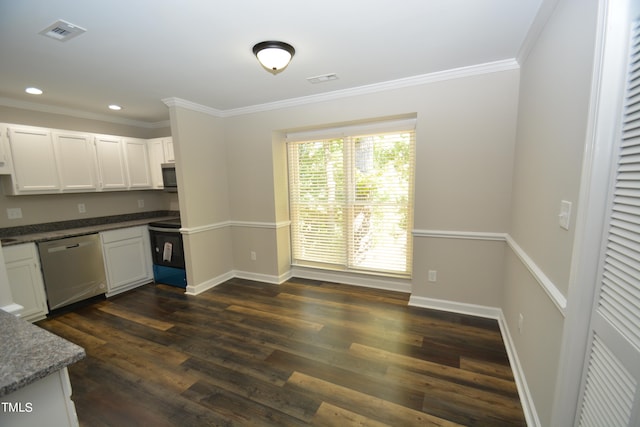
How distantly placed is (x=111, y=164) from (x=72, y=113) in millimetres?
824

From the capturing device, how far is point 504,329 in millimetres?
2451

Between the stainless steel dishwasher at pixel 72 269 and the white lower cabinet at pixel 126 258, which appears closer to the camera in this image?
the stainless steel dishwasher at pixel 72 269

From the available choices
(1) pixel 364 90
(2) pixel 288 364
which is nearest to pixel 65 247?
(2) pixel 288 364

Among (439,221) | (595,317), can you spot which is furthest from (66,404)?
(439,221)

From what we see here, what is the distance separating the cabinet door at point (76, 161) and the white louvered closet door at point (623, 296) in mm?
5132

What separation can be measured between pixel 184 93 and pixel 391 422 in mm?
3733

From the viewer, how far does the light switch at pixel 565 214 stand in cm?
126

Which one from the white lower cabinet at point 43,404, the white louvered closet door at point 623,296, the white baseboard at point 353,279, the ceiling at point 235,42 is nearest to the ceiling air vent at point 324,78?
the ceiling at point 235,42

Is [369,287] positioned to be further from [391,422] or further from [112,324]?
[112,324]

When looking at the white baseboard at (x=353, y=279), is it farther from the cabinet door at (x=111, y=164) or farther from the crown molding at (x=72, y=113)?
the crown molding at (x=72, y=113)

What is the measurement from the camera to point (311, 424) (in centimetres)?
164

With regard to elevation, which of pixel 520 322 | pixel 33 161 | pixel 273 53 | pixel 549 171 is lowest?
pixel 520 322

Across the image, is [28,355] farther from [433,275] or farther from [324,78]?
[433,275]

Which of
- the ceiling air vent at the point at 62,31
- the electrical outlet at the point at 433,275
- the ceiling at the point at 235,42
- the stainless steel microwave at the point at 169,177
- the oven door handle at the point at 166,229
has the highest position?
the ceiling at the point at 235,42
